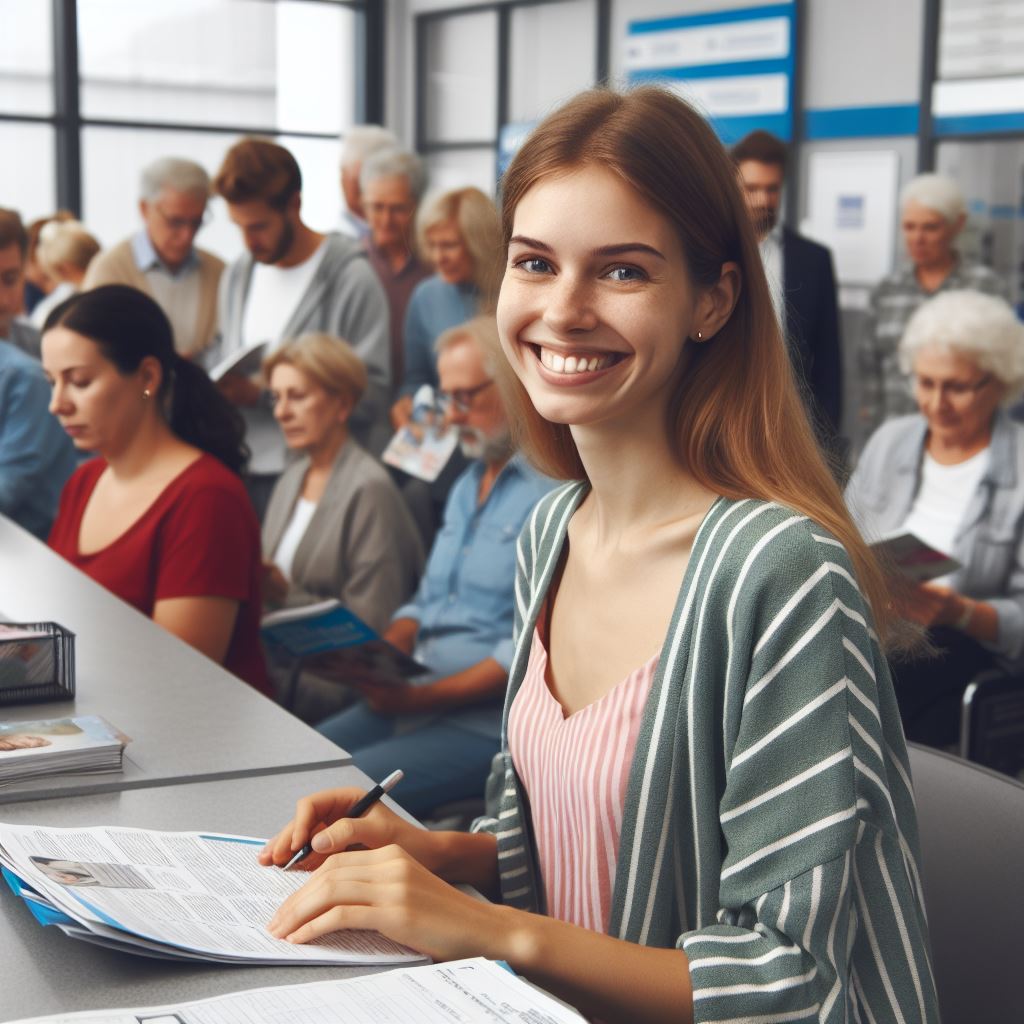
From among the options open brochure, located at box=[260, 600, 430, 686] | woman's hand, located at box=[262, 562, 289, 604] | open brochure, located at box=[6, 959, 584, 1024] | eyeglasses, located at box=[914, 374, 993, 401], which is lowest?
woman's hand, located at box=[262, 562, 289, 604]

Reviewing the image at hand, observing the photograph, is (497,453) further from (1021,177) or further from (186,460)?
(1021,177)

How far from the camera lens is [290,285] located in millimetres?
4078

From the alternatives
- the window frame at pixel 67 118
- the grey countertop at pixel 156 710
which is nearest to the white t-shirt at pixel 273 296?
the grey countertop at pixel 156 710

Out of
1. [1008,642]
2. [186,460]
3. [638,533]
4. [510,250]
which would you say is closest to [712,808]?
[638,533]

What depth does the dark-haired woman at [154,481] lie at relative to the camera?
248cm

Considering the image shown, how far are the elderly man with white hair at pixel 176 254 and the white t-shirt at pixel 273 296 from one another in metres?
0.46

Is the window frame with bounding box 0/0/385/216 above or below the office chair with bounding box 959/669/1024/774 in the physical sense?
above

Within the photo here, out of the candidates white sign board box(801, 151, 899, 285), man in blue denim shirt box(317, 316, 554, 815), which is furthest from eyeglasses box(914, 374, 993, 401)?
white sign board box(801, 151, 899, 285)

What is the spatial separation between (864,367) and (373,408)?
94.7 inches

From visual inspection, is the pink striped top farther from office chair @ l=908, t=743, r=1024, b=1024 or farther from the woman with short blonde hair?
the woman with short blonde hair

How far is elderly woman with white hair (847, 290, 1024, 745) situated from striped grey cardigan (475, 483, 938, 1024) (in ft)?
6.12

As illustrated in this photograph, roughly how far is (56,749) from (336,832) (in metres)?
0.39

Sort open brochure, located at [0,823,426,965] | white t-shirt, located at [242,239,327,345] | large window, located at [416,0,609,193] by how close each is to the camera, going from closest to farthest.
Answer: open brochure, located at [0,823,426,965] → white t-shirt, located at [242,239,327,345] → large window, located at [416,0,609,193]

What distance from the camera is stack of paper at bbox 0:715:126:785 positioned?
1396mm
